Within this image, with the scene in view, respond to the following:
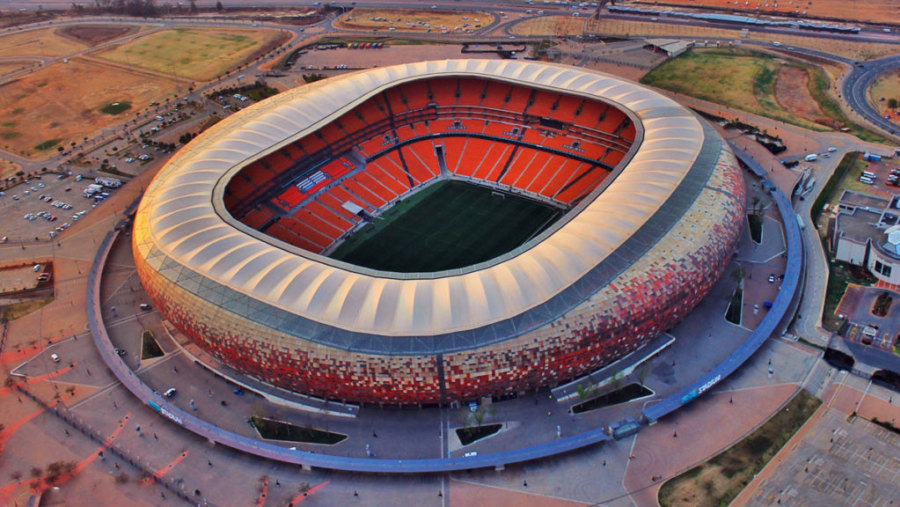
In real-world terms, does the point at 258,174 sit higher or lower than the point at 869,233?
lower

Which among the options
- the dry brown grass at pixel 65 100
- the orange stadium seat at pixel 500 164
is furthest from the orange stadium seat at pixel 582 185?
the dry brown grass at pixel 65 100

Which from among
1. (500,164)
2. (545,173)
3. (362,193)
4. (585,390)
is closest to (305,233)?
(362,193)

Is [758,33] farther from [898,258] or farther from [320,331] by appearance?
[320,331]

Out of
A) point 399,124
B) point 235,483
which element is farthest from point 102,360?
point 399,124

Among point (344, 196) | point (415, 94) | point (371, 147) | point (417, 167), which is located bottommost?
point (344, 196)

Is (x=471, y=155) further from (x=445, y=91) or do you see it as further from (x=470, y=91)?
(x=445, y=91)

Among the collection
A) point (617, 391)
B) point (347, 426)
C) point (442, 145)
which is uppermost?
point (442, 145)

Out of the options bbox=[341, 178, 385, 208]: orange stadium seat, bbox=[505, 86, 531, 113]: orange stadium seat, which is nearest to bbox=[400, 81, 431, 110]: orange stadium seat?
bbox=[505, 86, 531, 113]: orange stadium seat
